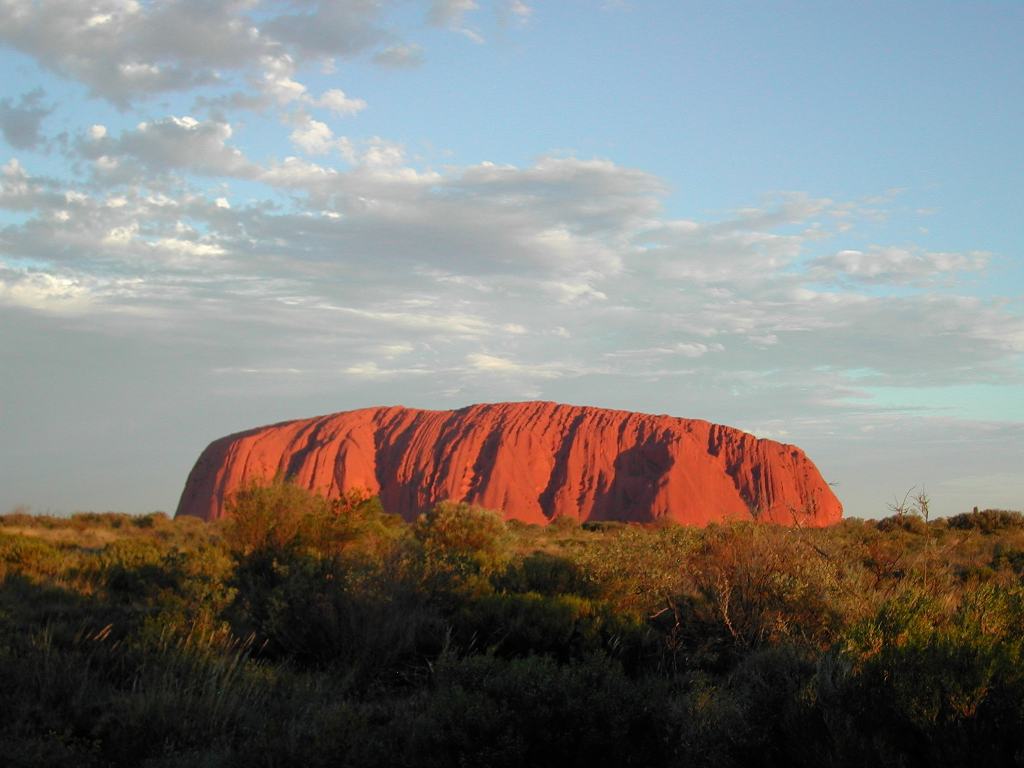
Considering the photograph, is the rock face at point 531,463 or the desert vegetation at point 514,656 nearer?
the desert vegetation at point 514,656

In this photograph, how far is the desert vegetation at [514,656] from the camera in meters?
4.72

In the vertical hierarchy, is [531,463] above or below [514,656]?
above

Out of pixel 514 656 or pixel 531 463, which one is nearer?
pixel 514 656

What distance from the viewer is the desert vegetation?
4.72 meters

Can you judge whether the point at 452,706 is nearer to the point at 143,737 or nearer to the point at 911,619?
the point at 143,737

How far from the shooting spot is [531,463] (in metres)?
60.0

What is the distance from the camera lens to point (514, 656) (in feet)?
25.6

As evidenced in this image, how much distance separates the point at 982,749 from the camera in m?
4.12

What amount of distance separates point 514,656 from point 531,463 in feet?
172

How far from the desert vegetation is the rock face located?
4341cm

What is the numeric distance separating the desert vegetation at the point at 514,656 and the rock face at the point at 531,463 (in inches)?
1709

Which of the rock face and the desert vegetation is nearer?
the desert vegetation

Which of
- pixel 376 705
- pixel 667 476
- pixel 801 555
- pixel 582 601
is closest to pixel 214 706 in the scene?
pixel 376 705

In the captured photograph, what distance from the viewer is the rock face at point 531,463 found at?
A: 56500 millimetres
